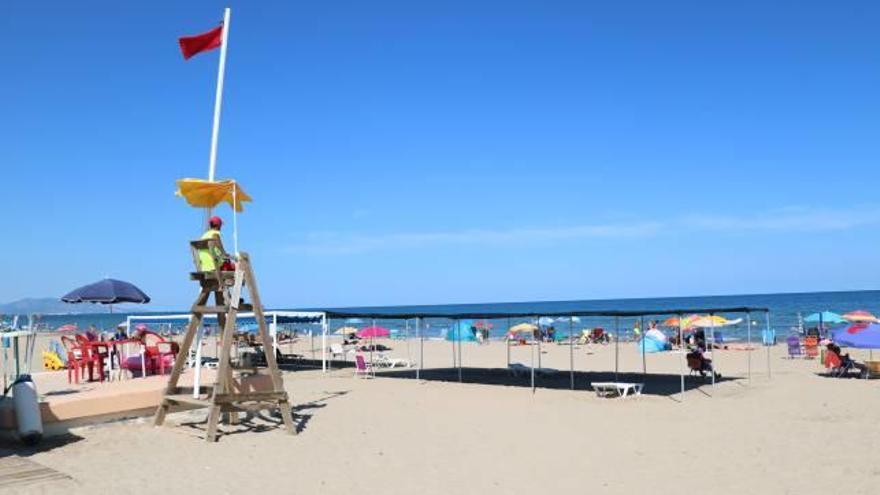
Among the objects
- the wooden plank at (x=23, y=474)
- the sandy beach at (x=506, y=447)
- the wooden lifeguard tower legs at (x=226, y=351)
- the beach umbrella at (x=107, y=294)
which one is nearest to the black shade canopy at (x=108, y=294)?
the beach umbrella at (x=107, y=294)

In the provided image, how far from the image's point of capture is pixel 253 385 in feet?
34.1

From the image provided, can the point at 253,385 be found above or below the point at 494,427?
above

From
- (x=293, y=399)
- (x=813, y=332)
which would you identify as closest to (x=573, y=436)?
(x=293, y=399)

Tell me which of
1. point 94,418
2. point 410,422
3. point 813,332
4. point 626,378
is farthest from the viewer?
point 813,332

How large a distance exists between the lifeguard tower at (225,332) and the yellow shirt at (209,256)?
0.01 m

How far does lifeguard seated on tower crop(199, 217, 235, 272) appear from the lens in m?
9.51

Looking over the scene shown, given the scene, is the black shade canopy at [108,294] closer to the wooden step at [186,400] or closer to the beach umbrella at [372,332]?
the wooden step at [186,400]

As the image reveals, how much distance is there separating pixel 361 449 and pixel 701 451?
3.92 metres

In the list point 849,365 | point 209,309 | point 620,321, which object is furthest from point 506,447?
point 620,321

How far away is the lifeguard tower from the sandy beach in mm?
344

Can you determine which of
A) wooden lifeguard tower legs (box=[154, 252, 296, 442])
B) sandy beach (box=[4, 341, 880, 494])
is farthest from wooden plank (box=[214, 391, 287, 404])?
sandy beach (box=[4, 341, 880, 494])

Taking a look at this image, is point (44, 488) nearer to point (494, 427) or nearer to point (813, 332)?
point (494, 427)

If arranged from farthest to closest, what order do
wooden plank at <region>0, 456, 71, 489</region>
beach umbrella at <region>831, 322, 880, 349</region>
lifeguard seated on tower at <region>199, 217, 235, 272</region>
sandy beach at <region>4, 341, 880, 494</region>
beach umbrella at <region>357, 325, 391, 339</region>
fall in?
1. beach umbrella at <region>357, 325, 391, 339</region>
2. beach umbrella at <region>831, 322, 880, 349</region>
3. lifeguard seated on tower at <region>199, 217, 235, 272</region>
4. sandy beach at <region>4, 341, 880, 494</region>
5. wooden plank at <region>0, 456, 71, 489</region>

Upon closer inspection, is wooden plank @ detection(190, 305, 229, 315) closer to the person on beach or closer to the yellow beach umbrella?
the yellow beach umbrella
